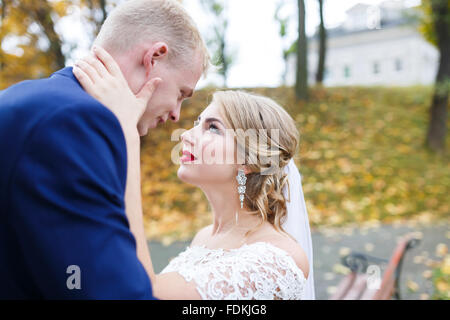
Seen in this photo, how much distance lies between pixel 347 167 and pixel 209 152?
8.38 m

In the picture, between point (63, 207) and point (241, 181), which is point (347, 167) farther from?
point (63, 207)

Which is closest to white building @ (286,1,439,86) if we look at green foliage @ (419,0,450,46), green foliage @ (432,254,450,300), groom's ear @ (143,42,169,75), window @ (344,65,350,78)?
window @ (344,65,350,78)

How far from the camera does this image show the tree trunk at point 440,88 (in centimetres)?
1138

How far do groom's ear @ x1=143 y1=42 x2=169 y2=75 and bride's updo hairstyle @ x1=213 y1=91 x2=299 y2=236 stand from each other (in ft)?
1.89

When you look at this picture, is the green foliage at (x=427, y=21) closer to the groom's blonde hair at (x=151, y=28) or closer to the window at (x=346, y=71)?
the groom's blonde hair at (x=151, y=28)

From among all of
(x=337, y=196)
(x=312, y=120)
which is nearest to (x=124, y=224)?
(x=337, y=196)

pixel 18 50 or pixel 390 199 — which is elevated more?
pixel 18 50

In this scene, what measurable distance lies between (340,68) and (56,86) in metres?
48.7

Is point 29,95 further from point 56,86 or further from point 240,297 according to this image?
point 240,297

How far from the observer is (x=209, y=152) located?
2412 mm

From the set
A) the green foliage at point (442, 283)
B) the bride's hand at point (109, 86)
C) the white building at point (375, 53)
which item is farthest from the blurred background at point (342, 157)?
the white building at point (375, 53)

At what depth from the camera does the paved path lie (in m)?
5.40

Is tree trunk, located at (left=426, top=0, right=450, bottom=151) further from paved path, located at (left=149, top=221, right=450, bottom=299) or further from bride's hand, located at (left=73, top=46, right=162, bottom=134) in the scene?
bride's hand, located at (left=73, top=46, right=162, bottom=134)

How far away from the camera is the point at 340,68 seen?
46.8 metres
